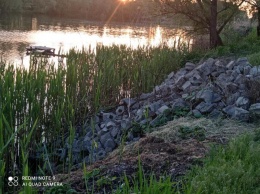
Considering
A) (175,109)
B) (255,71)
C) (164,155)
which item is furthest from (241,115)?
(255,71)

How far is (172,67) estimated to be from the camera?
37.6 ft

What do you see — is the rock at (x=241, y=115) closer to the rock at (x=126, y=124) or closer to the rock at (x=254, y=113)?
the rock at (x=254, y=113)

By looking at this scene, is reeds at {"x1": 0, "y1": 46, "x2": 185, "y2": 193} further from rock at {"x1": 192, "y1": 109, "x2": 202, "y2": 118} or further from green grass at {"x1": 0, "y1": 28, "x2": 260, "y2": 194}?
rock at {"x1": 192, "y1": 109, "x2": 202, "y2": 118}

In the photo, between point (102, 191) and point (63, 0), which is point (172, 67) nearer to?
point (102, 191)

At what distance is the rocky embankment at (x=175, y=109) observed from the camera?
19.1 feet

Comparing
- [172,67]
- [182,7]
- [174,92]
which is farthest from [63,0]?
[174,92]

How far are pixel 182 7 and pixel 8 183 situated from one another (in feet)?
41.4

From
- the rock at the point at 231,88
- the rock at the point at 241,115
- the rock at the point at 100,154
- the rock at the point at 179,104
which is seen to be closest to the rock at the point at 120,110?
the rock at the point at 179,104

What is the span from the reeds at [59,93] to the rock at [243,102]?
2465 mm

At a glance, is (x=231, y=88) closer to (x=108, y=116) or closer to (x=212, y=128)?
(x=212, y=128)

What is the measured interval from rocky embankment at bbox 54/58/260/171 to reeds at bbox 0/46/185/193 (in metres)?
0.39

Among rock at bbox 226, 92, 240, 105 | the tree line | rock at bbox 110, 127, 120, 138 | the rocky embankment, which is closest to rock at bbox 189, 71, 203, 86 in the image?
the rocky embankment

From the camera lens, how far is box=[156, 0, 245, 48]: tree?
15320mm

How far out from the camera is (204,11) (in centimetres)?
1559
